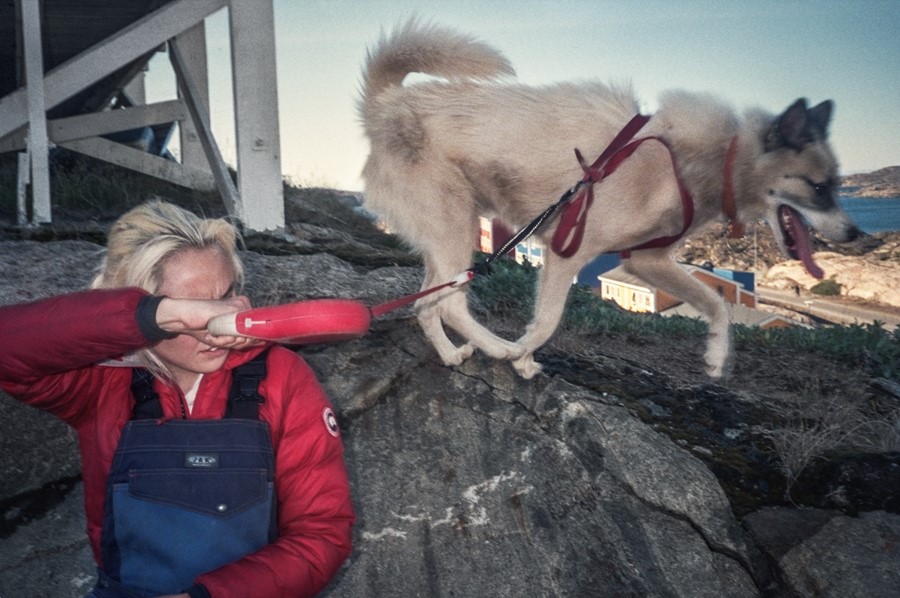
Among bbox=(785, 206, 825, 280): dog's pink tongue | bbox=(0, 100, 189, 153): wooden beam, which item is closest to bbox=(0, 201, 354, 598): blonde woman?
bbox=(785, 206, 825, 280): dog's pink tongue

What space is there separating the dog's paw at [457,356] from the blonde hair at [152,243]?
180 centimetres

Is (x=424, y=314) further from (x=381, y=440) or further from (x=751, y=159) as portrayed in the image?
(x=751, y=159)

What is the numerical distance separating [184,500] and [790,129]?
2.54 meters

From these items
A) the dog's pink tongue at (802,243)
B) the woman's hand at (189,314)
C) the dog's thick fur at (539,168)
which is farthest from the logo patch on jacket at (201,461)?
the dog's pink tongue at (802,243)

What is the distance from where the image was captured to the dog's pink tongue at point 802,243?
276 cm

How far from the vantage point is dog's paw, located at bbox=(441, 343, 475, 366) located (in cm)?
326

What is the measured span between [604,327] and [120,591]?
3.45 metres

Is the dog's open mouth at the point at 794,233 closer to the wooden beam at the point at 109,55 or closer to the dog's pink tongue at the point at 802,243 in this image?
the dog's pink tongue at the point at 802,243

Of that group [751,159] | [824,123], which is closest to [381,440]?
[751,159]

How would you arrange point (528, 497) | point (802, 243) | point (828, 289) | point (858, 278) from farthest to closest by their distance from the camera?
point (828, 289) → point (858, 278) → point (802, 243) → point (528, 497)

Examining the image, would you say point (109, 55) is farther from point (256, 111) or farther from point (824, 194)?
point (824, 194)

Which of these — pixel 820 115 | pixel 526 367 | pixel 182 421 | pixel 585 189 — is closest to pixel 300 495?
pixel 182 421

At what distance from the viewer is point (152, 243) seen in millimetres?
1438

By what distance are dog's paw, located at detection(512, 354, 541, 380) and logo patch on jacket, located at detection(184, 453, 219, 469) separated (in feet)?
6.32
